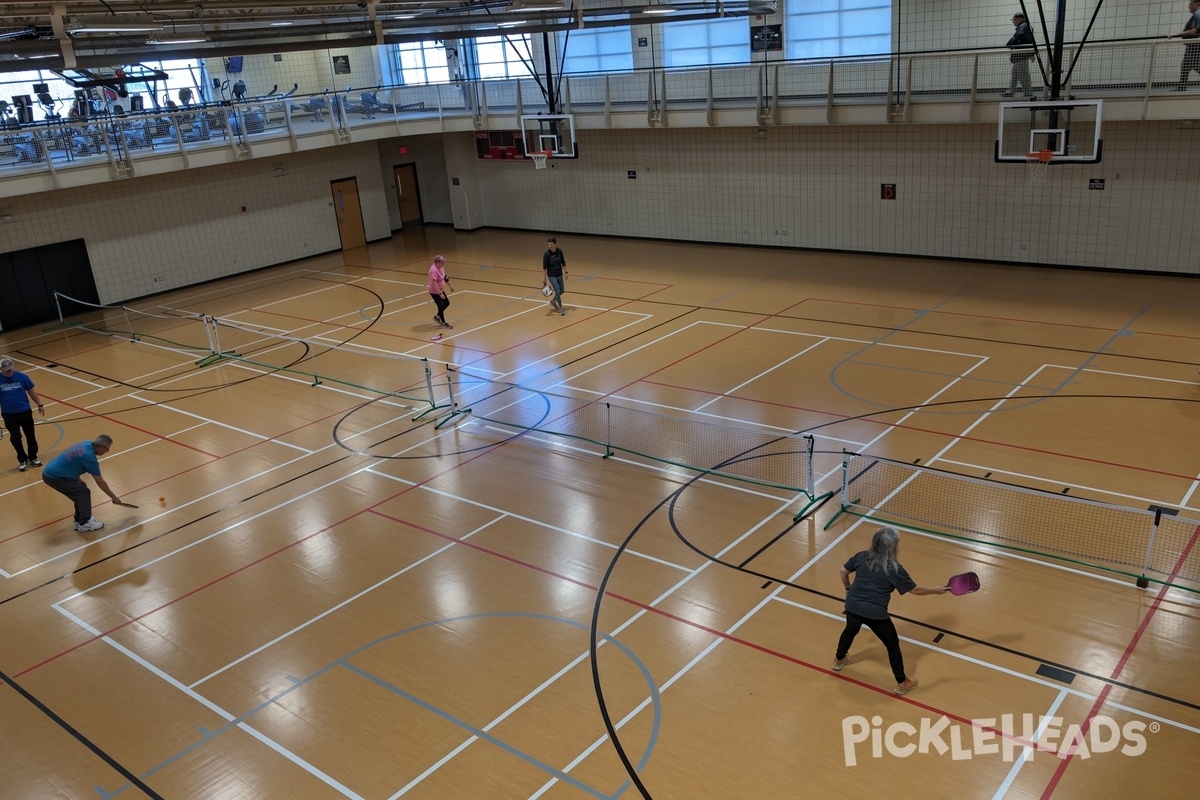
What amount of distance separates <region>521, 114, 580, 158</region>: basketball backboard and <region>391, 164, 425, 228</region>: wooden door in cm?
701

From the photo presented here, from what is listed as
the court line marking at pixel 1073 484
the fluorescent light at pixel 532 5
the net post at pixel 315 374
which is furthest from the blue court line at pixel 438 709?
the fluorescent light at pixel 532 5

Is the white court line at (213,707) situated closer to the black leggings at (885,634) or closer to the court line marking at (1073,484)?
the black leggings at (885,634)

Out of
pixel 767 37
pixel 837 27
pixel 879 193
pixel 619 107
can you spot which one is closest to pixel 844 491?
pixel 879 193

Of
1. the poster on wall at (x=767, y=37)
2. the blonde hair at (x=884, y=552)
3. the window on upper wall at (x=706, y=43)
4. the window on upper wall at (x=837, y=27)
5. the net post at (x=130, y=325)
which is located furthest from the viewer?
the window on upper wall at (x=706, y=43)

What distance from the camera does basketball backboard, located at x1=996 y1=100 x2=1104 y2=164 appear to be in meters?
16.7

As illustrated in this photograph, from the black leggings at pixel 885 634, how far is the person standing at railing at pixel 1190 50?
14120mm

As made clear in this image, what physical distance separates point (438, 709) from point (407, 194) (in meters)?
27.5

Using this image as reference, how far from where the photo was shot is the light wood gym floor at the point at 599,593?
7605 millimetres

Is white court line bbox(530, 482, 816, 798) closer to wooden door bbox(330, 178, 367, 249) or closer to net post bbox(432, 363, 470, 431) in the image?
net post bbox(432, 363, 470, 431)

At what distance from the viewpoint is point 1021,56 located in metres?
18.2

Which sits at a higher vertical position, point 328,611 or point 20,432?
point 20,432

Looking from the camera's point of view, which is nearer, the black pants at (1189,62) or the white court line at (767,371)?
Result: the white court line at (767,371)

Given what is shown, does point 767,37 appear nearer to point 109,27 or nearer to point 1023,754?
point 109,27

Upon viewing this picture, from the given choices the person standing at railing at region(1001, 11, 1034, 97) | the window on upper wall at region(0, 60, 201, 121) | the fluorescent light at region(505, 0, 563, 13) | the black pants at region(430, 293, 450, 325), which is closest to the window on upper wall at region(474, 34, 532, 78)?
the window on upper wall at region(0, 60, 201, 121)
